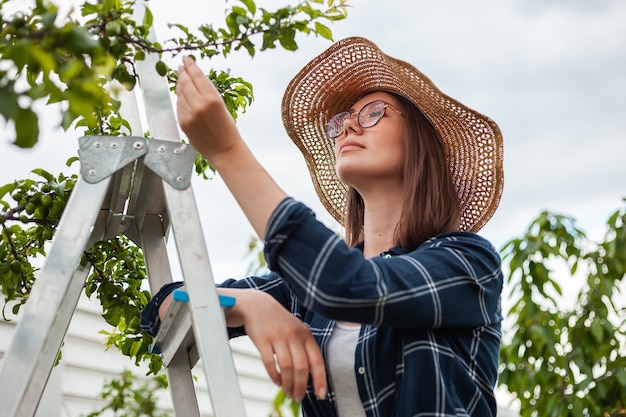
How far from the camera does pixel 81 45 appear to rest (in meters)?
0.91

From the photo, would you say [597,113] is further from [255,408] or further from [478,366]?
[478,366]

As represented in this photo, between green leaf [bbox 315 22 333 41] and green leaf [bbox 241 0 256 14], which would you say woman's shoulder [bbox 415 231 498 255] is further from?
green leaf [bbox 241 0 256 14]

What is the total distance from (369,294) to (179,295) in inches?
12.0

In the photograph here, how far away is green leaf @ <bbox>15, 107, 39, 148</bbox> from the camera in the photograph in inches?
33.7

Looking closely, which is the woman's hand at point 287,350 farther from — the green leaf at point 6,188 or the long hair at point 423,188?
the green leaf at point 6,188

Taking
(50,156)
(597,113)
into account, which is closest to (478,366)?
(50,156)

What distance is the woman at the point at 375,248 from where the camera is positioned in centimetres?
130

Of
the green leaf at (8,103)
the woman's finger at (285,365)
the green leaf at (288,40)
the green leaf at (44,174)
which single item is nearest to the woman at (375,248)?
the woman's finger at (285,365)

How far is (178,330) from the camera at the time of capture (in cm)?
145

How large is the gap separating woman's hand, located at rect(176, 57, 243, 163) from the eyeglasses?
55cm

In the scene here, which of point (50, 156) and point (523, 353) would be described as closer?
point (50, 156)

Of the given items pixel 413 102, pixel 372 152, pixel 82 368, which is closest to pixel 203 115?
pixel 372 152

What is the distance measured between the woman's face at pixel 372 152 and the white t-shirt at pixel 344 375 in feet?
1.16

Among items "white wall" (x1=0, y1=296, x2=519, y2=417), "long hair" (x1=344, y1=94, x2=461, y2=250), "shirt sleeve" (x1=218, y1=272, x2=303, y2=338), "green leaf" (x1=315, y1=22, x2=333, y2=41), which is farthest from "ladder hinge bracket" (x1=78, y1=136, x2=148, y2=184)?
"white wall" (x1=0, y1=296, x2=519, y2=417)
